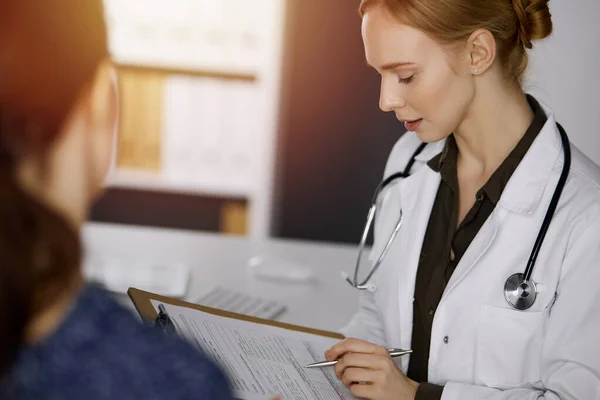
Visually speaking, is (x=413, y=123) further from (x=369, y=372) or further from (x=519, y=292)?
(x=369, y=372)

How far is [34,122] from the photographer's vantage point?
2.38ft

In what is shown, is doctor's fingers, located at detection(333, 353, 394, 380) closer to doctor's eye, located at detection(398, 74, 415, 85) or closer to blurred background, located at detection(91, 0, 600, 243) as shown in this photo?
doctor's eye, located at detection(398, 74, 415, 85)

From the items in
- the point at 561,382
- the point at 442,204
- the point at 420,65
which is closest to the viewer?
the point at 561,382

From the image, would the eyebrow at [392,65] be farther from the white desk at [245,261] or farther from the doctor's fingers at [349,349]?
the white desk at [245,261]

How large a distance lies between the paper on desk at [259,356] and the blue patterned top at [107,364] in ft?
1.61

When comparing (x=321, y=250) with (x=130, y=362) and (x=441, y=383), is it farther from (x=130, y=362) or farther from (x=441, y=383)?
(x=130, y=362)

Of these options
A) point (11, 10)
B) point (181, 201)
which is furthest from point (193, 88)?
point (11, 10)

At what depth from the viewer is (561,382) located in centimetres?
128

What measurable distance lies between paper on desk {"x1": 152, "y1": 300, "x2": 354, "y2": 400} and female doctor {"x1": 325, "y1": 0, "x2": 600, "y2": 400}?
5cm

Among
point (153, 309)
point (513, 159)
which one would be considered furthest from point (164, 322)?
point (513, 159)

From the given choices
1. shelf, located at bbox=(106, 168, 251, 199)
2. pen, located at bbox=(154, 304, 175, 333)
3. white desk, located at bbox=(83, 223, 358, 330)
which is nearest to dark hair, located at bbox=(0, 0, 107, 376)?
pen, located at bbox=(154, 304, 175, 333)

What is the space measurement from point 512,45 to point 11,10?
102cm

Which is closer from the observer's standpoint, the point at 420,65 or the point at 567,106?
the point at 420,65

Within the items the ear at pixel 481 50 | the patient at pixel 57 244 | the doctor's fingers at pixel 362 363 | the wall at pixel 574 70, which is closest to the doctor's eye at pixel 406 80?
the ear at pixel 481 50
